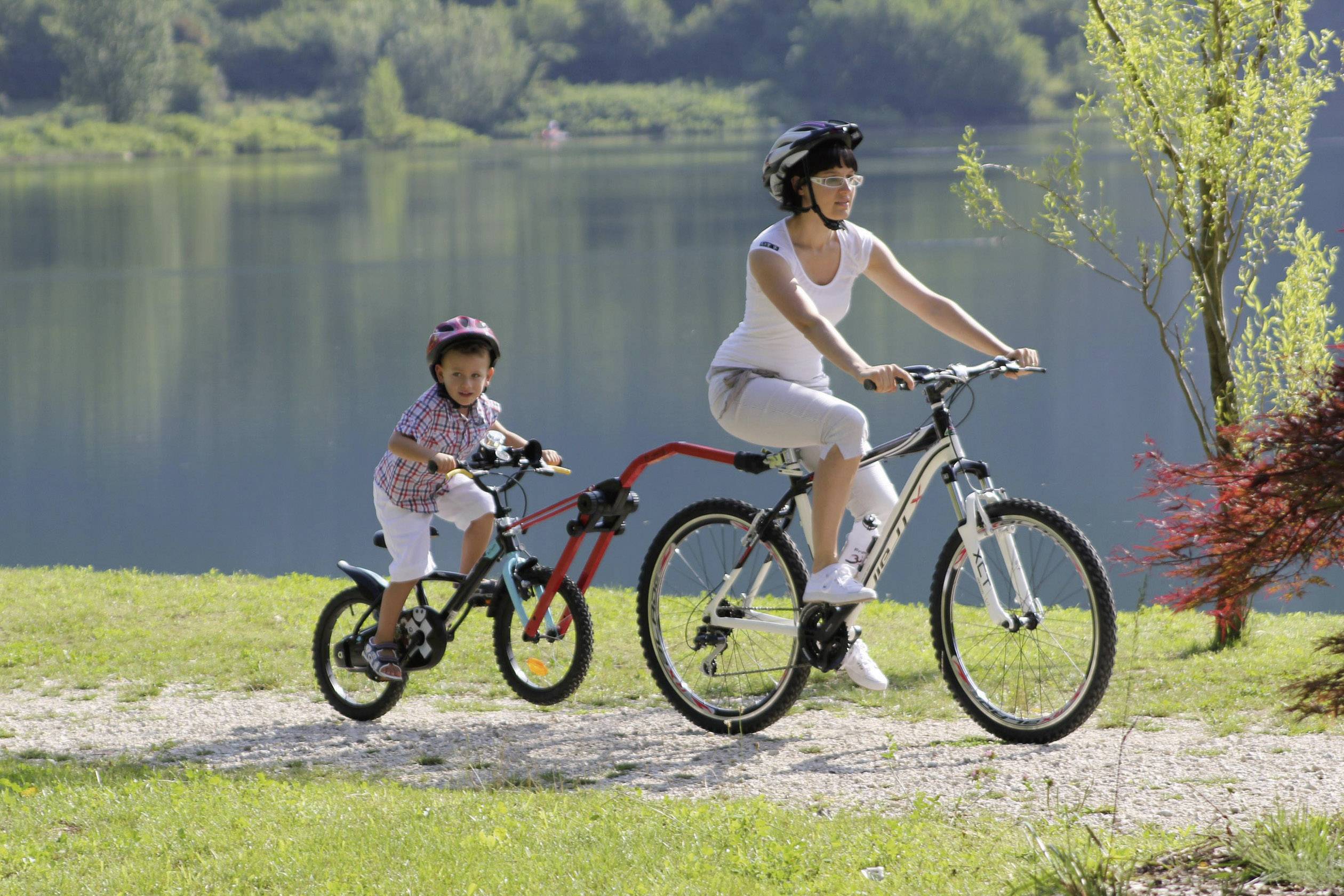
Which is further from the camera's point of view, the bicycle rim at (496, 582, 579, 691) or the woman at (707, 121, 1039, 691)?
the bicycle rim at (496, 582, 579, 691)

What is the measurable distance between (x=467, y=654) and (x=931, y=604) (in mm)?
3092

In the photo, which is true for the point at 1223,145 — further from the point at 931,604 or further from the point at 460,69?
the point at 460,69

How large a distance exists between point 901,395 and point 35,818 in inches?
1046

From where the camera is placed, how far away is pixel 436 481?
6277 millimetres

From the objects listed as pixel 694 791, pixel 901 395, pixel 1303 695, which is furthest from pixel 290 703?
pixel 901 395

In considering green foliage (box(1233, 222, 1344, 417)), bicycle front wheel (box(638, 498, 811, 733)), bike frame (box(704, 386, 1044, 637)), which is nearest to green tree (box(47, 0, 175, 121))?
green foliage (box(1233, 222, 1344, 417))

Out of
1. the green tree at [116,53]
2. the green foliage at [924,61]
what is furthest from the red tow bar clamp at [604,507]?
the green foliage at [924,61]

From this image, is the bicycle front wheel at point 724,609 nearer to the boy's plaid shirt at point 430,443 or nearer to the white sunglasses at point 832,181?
the boy's plaid shirt at point 430,443

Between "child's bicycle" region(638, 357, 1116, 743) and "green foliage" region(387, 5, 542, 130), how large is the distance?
12717 cm

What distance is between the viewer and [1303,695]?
4109 millimetres

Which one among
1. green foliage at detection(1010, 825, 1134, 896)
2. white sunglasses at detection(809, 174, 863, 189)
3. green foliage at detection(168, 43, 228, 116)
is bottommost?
green foliage at detection(1010, 825, 1134, 896)

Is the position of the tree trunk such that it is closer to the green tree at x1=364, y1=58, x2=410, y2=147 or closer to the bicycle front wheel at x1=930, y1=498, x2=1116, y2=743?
the bicycle front wheel at x1=930, y1=498, x2=1116, y2=743

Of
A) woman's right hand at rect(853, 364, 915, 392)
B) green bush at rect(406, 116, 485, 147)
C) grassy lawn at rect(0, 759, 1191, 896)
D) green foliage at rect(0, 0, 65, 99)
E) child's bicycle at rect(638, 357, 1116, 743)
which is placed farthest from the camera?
green bush at rect(406, 116, 485, 147)

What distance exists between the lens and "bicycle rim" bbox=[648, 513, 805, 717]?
588cm
